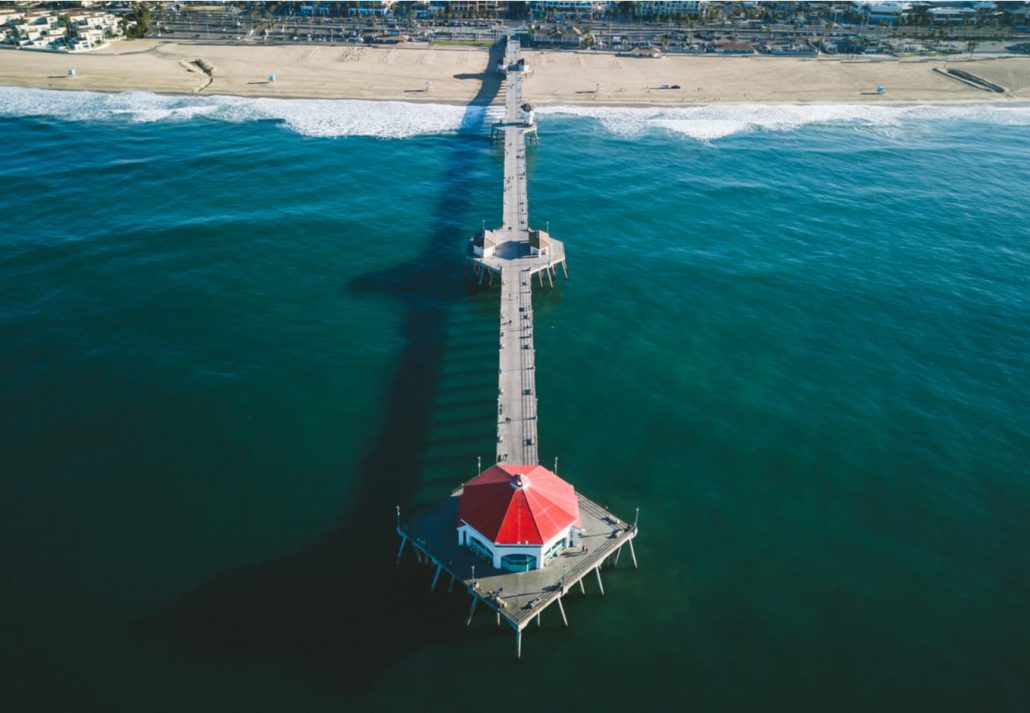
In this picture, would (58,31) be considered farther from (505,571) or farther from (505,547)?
(505,571)

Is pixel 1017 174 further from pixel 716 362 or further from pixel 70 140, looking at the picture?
pixel 70 140

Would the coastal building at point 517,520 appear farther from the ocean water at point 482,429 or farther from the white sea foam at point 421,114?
the white sea foam at point 421,114

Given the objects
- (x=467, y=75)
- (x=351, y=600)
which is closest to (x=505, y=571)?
(x=351, y=600)

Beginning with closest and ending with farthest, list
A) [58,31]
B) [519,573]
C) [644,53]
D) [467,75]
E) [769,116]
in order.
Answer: [519,573], [769,116], [467,75], [58,31], [644,53]

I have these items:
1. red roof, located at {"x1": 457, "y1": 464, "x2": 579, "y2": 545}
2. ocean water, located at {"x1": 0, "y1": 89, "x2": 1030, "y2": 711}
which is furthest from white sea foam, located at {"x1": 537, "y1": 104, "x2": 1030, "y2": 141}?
red roof, located at {"x1": 457, "y1": 464, "x2": 579, "y2": 545}

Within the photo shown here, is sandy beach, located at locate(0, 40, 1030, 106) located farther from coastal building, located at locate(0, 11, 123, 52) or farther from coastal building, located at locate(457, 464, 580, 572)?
coastal building, located at locate(457, 464, 580, 572)

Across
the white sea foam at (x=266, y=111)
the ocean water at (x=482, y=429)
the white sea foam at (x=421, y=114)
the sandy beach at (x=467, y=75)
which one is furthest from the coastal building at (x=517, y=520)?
the sandy beach at (x=467, y=75)

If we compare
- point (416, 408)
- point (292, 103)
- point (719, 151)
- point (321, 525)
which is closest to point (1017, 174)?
point (719, 151)
